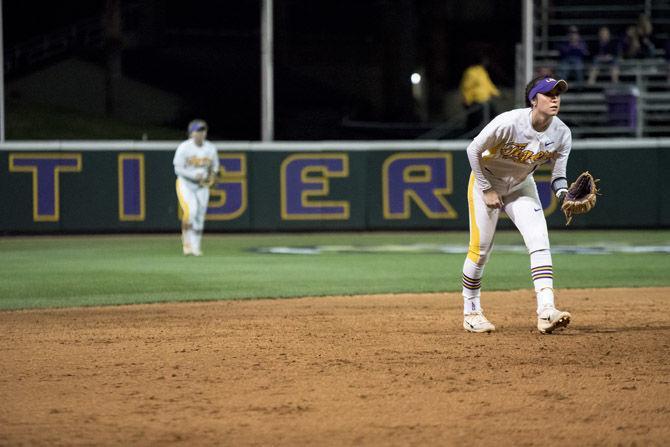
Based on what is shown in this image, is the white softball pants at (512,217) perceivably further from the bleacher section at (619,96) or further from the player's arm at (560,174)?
the bleacher section at (619,96)

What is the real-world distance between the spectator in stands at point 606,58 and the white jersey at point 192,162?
9.30m

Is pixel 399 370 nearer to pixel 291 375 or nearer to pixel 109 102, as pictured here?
pixel 291 375

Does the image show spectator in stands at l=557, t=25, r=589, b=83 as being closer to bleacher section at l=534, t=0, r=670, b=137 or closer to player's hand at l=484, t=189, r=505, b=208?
bleacher section at l=534, t=0, r=670, b=137

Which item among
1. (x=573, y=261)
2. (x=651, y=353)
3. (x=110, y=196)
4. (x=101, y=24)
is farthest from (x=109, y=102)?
(x=651, y=353)

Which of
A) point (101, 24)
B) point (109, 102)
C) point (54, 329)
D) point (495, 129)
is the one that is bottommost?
point (54, 329)

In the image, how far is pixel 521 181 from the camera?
8.18m

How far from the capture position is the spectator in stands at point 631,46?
23.0 m

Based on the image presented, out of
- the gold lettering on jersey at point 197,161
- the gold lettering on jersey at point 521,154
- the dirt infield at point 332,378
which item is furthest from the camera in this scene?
the gold lettering on jersey at point 197,161

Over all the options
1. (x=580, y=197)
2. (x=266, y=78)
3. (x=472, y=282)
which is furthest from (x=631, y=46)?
(x=472, y=282)

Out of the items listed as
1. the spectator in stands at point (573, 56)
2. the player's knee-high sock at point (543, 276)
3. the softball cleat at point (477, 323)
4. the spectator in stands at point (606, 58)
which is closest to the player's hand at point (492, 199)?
the player's knee-high sock at point (543, 276)

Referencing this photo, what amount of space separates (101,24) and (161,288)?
23.4 m

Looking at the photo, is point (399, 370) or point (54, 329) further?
point (54, 329)

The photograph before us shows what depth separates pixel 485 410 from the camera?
5.52 metres

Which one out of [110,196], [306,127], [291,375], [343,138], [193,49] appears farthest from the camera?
[193,49]
